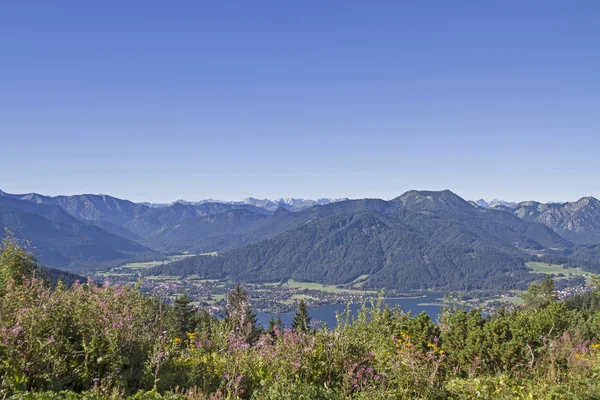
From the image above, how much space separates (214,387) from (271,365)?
98 cm

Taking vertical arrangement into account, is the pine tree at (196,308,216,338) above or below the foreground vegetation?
below

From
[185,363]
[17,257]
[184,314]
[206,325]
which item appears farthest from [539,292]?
[185,363]

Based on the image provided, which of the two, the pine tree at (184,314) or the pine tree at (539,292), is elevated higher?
the pine tree at (539,292)

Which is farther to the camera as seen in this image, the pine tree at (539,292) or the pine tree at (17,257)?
the pine tree at (539,292)

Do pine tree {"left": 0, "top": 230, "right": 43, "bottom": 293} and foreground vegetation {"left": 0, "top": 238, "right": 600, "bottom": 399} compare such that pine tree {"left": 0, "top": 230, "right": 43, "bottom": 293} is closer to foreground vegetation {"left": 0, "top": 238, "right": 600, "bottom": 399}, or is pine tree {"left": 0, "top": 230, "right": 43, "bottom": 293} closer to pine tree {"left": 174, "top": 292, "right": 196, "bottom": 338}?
foreground vegetation {"left": 0, "top": 238, "right": 600, "bottom": 399}

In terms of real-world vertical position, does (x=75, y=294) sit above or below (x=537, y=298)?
above

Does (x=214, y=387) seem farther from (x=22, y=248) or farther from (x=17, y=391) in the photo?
(x=22, y=248)

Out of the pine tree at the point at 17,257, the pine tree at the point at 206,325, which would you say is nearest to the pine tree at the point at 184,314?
the pine tree at the point at 206,325

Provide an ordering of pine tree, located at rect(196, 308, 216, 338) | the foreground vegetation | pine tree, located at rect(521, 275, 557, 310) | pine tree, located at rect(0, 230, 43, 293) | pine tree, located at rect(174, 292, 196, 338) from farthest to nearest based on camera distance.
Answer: pine tree, located at rect(521, 275, 557, 310)
pine tree, located at rect(174, 292, 196, 338)
pine tree, located at rect(0, 230, 43, 293)
pine tree, located at rect(196, 308, 216, 338)
the foreground vegetation

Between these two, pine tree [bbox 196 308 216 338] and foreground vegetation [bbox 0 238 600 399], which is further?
pine tree [bbox 196 308 216 338]

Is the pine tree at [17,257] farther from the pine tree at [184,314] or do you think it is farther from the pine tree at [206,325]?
the pine tree at [184,314]

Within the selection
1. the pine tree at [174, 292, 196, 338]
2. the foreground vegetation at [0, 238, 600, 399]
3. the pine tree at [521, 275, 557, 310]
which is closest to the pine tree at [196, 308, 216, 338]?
the foreground vegetation at [0, 238, 600, 399]

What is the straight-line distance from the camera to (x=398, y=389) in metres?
6.80

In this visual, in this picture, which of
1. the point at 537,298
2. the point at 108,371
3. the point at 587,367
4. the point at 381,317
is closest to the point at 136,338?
the point at 108,371
